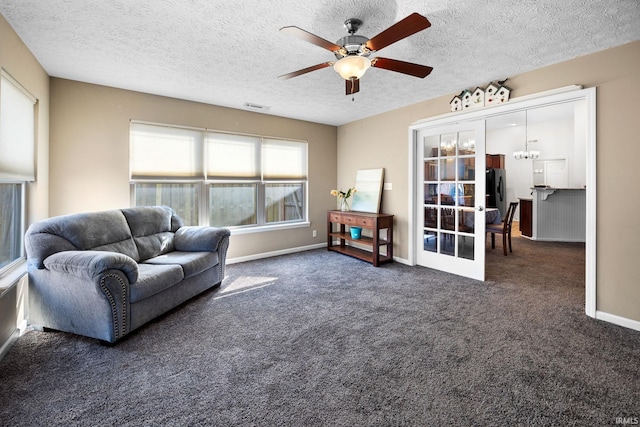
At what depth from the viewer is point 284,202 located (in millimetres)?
5402

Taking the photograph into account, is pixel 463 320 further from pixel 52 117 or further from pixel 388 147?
pixel 52 117

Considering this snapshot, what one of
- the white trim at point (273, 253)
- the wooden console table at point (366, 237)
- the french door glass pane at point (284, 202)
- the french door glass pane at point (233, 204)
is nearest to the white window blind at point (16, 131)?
A: the french door glass pane at point (233, 204)

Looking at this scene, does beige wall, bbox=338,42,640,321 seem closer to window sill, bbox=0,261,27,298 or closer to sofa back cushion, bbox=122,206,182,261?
sofa back cushion, bbox=122,206,182,261

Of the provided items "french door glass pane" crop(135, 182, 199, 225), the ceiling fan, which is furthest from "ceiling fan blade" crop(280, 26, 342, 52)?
"french door glass pane" crop(135, 182, 199, 225)

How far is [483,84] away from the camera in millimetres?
3570

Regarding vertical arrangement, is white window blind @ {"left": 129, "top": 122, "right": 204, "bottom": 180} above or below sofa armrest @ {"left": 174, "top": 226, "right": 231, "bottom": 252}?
above

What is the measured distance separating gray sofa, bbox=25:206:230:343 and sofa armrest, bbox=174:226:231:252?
0.82 feet

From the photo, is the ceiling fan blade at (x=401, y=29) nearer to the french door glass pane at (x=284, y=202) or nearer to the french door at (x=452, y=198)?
the french door at (x=452, y=198)

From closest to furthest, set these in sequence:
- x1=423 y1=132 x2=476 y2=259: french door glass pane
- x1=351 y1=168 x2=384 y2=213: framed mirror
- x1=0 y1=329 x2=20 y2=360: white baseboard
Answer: x1=0 y1=329 x2=20 y2=360: white baseboard
x1=423 y1=132 x2=476 y2=259: french door glass pane
x1=351 y1=168 x2=384 y2=213: framed mirror

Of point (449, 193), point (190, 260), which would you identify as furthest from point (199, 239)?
point (449, 193)

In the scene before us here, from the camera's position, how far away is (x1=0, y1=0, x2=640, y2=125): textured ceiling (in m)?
2.07

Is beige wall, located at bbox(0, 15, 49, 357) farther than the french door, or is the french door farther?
the french door

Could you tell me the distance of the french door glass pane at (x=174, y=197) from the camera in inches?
156

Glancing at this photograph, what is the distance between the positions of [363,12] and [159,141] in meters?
3.12
